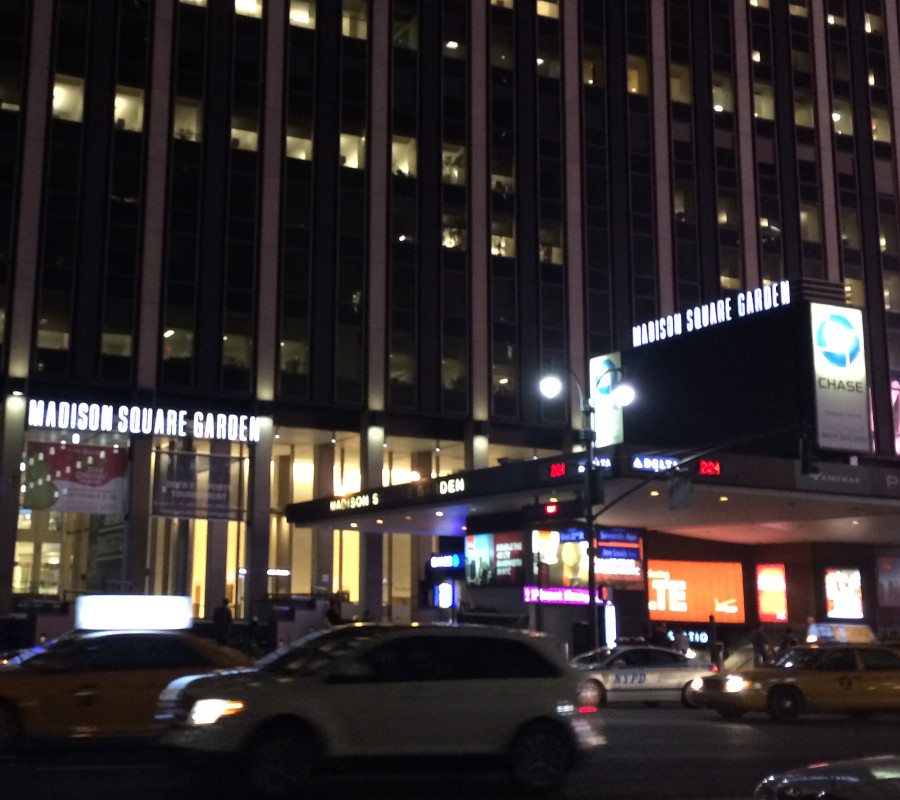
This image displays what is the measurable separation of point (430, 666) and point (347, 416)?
37.3 m

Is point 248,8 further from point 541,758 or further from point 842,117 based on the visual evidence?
point 541,758

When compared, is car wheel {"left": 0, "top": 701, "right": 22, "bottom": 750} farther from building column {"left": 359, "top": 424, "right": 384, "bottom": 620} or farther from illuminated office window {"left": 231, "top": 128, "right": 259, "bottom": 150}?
illuminated office window {"left": 231, "top": 128, "right": 259, "bottom": 150}

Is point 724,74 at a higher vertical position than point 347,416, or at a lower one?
higher

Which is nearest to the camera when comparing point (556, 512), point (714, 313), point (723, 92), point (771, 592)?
point (556, 512)

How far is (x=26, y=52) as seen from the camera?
4659 centimetres

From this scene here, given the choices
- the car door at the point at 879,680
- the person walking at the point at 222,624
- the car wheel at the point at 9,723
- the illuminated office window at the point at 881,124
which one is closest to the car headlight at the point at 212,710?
the car wheel at the point at 9,723

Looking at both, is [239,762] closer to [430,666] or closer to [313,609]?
[430,666]

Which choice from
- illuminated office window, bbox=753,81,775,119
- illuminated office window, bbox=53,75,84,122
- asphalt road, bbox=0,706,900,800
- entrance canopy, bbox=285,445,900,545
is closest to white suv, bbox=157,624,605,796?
asphalt road, bbox=0,706,900,800

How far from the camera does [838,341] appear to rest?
4144 centimetres

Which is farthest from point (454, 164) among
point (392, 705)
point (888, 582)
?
point (392, 705)

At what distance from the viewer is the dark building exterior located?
4562cm

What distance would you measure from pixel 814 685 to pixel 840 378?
63.6 feet

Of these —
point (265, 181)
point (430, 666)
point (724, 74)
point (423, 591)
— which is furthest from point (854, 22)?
point (430, 666)

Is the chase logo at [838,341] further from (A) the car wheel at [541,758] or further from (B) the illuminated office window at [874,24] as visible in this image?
(B) the illuminated office window at [874,24]
